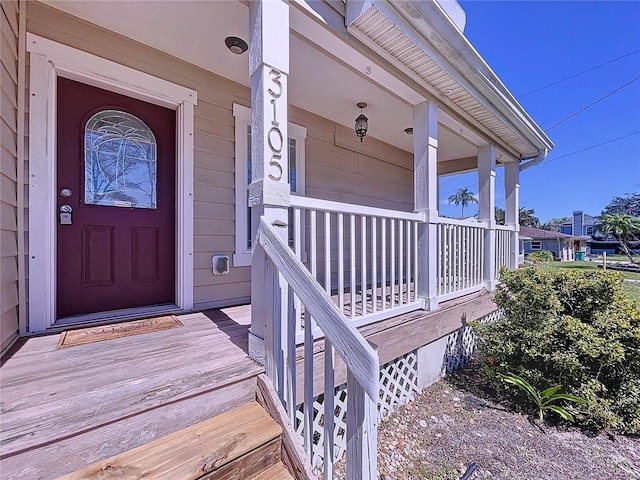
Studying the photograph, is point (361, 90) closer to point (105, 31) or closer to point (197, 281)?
point (105, 31)

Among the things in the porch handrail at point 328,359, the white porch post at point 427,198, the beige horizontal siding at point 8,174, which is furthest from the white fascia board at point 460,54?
the beige horizontal siding at point 8,174

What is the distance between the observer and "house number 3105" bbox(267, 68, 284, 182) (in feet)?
5.28

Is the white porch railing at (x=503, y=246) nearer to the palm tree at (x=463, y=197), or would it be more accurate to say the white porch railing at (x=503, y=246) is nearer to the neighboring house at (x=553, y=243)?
the neighboring house at (x=553, y=243)

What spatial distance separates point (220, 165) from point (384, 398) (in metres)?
2.57

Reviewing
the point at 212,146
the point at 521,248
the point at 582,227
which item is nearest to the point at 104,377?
the point at 212,146

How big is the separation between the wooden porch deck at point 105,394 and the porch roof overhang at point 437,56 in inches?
93.2

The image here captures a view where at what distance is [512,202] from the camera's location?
4.88m

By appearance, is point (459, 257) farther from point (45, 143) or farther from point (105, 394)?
point (45, 143)

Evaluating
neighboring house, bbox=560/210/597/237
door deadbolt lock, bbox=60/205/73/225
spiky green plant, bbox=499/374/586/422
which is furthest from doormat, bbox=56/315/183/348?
neighboring house, bbox=560/210/597/237

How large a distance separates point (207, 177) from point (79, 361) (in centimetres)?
177

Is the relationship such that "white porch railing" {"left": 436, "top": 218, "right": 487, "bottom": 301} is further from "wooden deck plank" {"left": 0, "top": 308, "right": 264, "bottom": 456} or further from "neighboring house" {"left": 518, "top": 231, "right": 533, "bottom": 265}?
"neighboring house" {"left": 518, "top": 231, "right": 533, "bottom": 265}

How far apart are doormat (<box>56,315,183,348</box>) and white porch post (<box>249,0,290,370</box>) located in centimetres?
97

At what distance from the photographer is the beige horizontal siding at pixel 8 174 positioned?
1613 mm

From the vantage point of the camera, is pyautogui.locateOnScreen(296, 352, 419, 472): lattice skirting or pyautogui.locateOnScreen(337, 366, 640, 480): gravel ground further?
pyautogui.locateOnScreen(296, 352, 419, 472): lattice skirting
